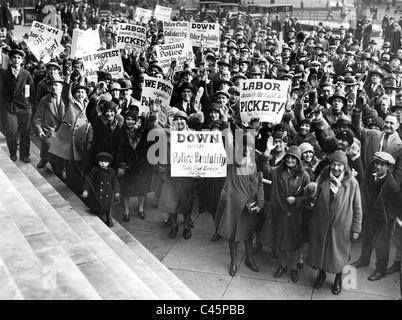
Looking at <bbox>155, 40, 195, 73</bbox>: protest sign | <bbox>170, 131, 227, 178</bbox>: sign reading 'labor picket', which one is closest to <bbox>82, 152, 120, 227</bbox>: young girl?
<bbox>170, 131, 227, 178</bbox>: sign reading 'labor picket'

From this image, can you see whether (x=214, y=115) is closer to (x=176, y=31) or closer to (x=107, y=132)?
(x=107, y=132)

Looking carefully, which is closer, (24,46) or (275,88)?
(275,88)

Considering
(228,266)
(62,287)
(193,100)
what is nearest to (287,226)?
(228,266)

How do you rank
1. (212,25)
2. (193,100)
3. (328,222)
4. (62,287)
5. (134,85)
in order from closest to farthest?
1. (62,287)
2. (328,222)
3. (193,100)
4. (134,85)
5. (212,25)

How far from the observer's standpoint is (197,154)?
6684 mm

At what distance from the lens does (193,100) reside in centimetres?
923

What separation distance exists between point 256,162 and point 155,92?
251 cm

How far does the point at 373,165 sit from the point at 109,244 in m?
3.46

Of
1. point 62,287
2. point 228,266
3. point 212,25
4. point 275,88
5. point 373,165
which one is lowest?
point 228,266

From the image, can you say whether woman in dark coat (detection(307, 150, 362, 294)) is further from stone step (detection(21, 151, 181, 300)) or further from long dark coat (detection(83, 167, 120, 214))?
long dark coat (detection(83, 167, 120, 214))

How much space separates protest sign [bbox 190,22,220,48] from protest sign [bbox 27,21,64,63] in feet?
11.7

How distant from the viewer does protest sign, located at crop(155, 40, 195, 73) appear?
1121cm

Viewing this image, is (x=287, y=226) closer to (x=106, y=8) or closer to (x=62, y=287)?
(x=62, y=287)

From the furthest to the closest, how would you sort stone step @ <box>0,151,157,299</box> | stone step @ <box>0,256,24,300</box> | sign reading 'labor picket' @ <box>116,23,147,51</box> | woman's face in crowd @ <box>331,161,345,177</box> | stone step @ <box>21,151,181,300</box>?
sign reading 'labor picket' @ <box>116,23,147,51</box> < woman's face in crowd @ <box>331,161,345,177</box> < stone step @ <box>21,151,181,300</box> < stone step @ <box>0,151,157,299</box> < stone step @ <box>0,256,24,300</box>
